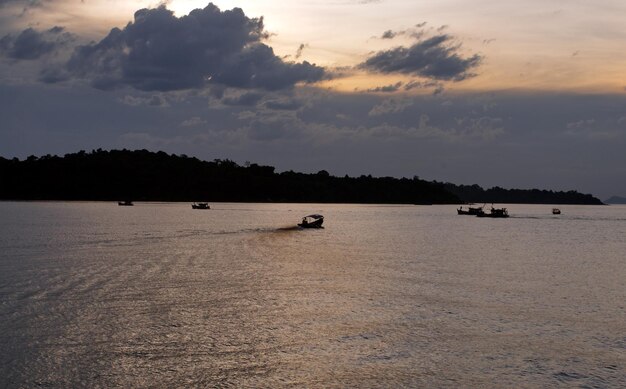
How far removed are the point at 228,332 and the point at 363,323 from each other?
774 cm

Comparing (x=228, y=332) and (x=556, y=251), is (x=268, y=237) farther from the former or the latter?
(x=228, y=332)

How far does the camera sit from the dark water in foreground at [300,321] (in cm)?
2406

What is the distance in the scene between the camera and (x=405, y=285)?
4778cm

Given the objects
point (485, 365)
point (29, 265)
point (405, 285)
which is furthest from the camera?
point (29, 265)

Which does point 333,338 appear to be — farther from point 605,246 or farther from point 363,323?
point 605,246

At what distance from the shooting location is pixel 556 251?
8338 cm

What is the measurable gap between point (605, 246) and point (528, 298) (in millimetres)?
60254

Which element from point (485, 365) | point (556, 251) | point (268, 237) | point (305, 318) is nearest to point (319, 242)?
point (268, 237)

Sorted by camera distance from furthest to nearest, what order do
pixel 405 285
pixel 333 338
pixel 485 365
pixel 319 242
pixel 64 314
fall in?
pixel 319 242, pixel 405 285, pixel 64 314, pixel 333 338, pixel 485 365

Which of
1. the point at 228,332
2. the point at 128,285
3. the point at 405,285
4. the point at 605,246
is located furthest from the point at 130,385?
the point at 605,246

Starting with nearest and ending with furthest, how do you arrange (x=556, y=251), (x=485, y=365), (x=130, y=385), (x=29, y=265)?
1. (x=130, y=385)
2. (x=485, y=365)
3. (x=29, y=265)
4. (x=556, y=251)

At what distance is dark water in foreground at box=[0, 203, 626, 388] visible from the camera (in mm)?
24062

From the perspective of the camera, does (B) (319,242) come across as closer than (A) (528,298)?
No

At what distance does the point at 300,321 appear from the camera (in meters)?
33.3
